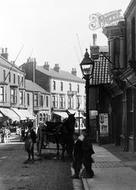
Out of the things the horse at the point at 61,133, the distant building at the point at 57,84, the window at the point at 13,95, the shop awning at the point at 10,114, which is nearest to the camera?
the horse at the point at 61,133

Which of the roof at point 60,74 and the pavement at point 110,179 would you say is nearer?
the pavement at point 110,179

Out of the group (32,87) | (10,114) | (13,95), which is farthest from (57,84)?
(10,114)

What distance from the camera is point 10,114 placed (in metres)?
58.7

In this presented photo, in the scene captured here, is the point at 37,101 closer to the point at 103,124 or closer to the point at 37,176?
the point at 103,124

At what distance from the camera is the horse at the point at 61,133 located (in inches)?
727

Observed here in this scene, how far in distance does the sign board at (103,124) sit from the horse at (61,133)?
7.65 meters

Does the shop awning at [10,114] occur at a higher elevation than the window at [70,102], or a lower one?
lower

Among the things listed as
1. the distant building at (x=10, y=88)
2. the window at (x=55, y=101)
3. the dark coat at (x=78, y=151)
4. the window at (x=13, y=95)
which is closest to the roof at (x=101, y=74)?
the dark coat at (x=78, y=151)

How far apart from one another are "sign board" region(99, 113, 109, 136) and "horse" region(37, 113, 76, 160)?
7649 mm

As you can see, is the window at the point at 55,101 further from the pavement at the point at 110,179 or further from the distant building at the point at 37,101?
the pavement at the point at 110,179

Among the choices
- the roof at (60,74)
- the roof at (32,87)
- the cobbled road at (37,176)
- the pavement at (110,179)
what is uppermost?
the roof at (60,74)

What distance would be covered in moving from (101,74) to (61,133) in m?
11.6

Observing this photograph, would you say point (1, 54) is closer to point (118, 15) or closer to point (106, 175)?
point (118, 15)

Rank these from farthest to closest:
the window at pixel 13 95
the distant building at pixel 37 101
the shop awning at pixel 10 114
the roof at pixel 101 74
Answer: the distant building at pixel 37 101, the window at pixel 13 95, the shop awning at pixel 10 114, the roof at pixel 101 74
